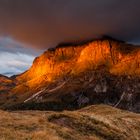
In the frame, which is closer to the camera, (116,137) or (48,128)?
(48,128)

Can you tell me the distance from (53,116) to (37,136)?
1068cm

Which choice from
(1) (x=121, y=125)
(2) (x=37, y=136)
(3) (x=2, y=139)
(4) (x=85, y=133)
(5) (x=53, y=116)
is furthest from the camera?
(1) (x=121, y=125)

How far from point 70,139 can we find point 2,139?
7.34 metres

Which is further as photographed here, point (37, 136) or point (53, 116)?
point (53, 116)

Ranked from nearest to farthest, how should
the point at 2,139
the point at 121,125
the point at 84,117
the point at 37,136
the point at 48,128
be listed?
the point at 2,139, the point at 37,136, the point at 48,128, the point at 84,117, the point at 121,125

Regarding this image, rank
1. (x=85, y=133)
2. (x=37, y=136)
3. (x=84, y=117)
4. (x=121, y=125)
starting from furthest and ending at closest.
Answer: (x=121, y=125), (x=84, y=117), (x=85, y=133), (x=37, y=136)

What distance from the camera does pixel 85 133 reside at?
3722 centimetres

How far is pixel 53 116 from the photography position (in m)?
41.6

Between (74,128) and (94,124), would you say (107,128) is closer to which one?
(94,124)

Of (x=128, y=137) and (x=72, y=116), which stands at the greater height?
(x=72, y=116)

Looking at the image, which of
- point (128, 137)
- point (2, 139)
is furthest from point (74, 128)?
point (2, 139)

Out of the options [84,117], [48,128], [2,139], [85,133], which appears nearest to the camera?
[2,139]

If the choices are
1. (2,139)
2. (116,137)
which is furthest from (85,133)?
(2,139)

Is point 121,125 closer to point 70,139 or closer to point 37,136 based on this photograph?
point 70,139
